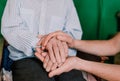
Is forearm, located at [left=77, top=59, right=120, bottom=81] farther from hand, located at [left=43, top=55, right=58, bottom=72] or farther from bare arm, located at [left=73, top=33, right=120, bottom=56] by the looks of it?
bare arm, located at [left=73, top=33, right=120, bottom=56]

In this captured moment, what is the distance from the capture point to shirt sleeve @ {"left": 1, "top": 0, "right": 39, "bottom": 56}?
1457 millimetres

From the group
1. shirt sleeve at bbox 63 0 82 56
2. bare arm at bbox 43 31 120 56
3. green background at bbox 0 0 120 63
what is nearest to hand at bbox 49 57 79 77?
bare arm at bbox 43 31 120 56

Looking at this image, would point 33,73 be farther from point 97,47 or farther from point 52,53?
point 97,47

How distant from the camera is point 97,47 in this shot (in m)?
1.54

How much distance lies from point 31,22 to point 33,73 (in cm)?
38

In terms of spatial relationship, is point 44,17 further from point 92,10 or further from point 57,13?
point 92,10

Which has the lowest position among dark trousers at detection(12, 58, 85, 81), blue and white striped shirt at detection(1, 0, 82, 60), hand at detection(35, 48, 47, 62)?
dark trousers at detection(12, 58, 85, 81)

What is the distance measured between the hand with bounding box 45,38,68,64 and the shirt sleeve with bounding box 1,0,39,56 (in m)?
0.13

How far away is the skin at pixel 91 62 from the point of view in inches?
48.2

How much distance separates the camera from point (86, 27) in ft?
6.79

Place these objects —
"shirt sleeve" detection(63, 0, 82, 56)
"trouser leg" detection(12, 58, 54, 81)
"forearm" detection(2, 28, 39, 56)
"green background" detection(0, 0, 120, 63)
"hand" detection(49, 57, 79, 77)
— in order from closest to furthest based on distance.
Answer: "hand" detection(49, 57, 79, 77) → "trouser leg" detection(12, 58, 54, 81) → "forearm" detection(2, 28, 39, 56) → "shirt sleeve" detection(63, 0, 82, 56) → "green background" detection(0, 0, 120, 63)

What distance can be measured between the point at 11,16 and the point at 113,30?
951mm

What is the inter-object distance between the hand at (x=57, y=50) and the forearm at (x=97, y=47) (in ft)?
0.57

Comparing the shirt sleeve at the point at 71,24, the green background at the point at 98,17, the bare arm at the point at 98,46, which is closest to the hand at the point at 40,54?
the bare arm at the point at 98,46
